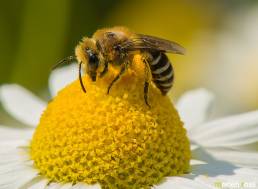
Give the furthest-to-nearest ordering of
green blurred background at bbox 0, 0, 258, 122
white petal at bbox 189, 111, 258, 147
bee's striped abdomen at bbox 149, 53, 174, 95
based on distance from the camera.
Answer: green blurred background at bbox 0, 0, 258, 122 → white petal at bbox 189, 111, 258, 147 → bee's striped abdomen at bbox 149, 53, 174, 95

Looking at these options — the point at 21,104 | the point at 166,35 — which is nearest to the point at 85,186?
the point at 21,104

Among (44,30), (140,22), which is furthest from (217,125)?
(140,22)

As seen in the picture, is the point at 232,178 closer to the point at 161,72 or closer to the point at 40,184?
the point at 161,72

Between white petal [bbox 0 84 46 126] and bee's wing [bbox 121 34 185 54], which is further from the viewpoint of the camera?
white petal [bbox 0 84 46 126]

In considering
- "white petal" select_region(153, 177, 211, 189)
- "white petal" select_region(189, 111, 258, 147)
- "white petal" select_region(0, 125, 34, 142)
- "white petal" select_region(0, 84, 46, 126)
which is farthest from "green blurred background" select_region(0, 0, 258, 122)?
"white petal" select_region(153, 177, 211, 189)

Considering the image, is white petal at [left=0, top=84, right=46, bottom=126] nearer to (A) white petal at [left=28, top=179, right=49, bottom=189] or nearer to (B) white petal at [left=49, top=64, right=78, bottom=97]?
(B) white petal at [left=49, top=64, right=78, bottom=97]

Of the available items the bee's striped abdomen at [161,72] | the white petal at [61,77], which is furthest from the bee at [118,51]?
the white petal at [61,77]

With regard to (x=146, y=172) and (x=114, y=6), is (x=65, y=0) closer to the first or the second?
(x=114, y=6)

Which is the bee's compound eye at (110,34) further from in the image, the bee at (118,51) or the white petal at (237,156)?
the white petal at (237,156)
